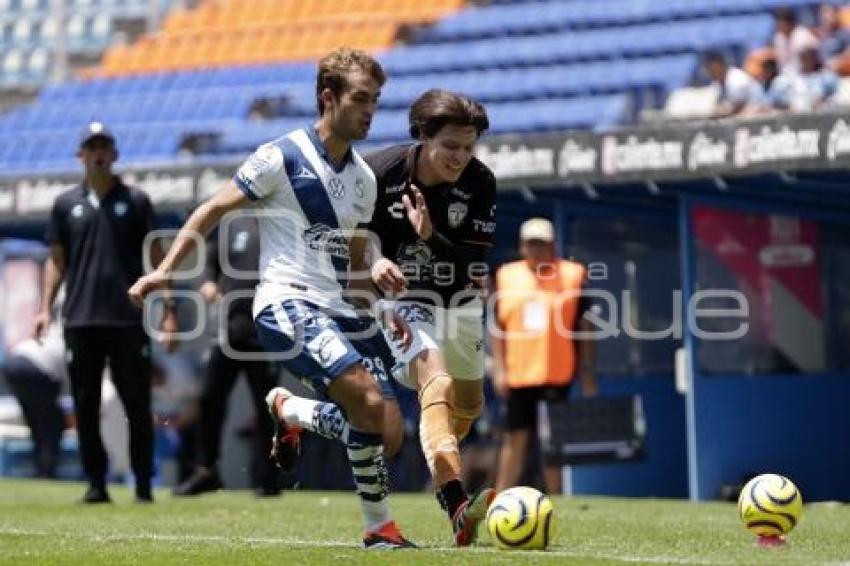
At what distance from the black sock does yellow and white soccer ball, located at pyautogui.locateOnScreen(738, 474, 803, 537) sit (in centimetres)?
119

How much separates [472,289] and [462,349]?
30cm

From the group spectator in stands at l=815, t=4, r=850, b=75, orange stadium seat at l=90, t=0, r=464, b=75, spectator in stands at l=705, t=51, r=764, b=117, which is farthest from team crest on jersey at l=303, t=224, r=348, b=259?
orange stadium seat at l=90, t=0, r=464, b=75

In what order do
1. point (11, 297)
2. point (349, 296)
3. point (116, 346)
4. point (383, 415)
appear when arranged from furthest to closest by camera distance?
point (11, 297) < point (116, 346) < point (349, 296) < point (383, 415)

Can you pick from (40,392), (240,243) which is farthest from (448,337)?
(40,392)

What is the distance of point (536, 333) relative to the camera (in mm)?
14664

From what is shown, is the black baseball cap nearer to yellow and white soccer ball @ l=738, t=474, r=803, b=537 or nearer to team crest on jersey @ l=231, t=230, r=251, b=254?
team crest on jersey @ l=231, t=230, r=251, b=254

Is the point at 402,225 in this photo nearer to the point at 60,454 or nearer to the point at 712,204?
the point at 712,204

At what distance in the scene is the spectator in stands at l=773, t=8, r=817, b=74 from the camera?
1844cm

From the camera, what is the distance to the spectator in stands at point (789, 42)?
18.4m

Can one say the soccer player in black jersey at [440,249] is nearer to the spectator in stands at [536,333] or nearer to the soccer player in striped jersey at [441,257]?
the soccer player in striped jersey at [441,257]

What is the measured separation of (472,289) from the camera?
912cm

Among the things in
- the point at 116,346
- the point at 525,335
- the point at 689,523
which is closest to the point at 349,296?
the point at 689,523

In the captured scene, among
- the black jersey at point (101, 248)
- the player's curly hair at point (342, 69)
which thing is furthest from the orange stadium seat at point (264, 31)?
the player's curly hair at point (342, 69)

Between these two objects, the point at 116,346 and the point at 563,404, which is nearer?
the point at 116,346
